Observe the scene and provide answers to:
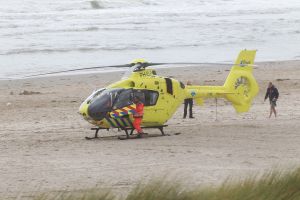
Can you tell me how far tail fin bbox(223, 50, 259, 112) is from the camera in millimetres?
20938

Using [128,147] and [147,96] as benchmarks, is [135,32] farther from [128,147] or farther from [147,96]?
[128,147]

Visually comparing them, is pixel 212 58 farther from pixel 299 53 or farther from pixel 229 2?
pixel 229 2

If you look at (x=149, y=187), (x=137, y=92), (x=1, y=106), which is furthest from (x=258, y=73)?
(x=149, y=187)

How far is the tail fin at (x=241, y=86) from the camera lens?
824 inches

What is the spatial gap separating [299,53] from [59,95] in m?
17.6

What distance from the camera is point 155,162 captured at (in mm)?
15789

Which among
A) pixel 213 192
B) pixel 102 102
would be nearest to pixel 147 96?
pixel 102 102

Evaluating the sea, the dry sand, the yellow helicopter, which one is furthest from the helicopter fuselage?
the sea

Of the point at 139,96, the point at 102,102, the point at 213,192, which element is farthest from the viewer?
the point at 139,96

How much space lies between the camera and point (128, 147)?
1778 centimetres

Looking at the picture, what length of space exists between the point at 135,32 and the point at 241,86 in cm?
3228

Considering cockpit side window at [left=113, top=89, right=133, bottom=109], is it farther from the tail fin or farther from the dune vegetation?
the dune vegetation

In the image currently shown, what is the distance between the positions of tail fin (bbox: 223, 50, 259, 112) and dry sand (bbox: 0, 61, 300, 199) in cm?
66

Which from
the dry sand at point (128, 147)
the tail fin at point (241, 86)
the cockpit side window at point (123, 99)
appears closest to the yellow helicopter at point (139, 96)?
the cockpit side window at point (123, 99)
